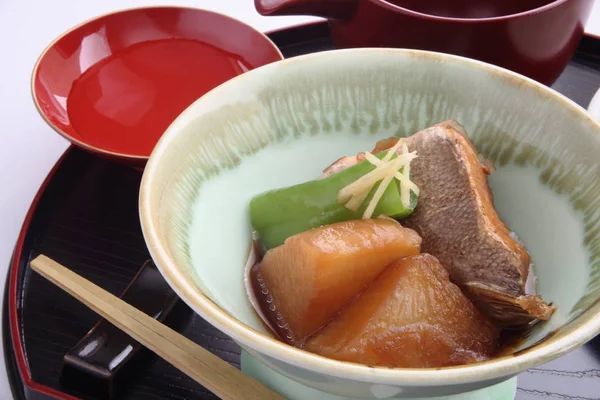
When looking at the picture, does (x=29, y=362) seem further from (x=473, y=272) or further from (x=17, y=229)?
(x=473, y=272)

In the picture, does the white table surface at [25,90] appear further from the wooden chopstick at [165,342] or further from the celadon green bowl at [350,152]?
the celadon green bowl at [350,152]

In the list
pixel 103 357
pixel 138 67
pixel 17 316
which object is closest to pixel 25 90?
pixel 138 67

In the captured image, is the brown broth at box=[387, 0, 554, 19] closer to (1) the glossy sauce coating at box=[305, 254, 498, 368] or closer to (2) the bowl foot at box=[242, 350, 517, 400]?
(1) the glossy sauce coating at box=[305, 254, 498, 368]

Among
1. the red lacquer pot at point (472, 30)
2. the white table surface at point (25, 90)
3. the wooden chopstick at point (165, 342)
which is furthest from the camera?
the white table surface at point (25, 90)

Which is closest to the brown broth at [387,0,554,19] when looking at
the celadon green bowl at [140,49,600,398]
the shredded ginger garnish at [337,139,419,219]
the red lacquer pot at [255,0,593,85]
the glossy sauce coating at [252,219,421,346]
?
the red lacquer pot at [255,0,593,85]

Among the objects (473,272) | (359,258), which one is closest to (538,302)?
(473,272)

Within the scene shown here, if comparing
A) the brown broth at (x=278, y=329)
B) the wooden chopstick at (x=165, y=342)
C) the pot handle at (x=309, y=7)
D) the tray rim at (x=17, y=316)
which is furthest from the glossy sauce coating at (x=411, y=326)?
the pot handle at (x=309, y=7)
